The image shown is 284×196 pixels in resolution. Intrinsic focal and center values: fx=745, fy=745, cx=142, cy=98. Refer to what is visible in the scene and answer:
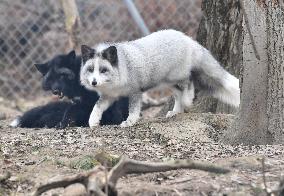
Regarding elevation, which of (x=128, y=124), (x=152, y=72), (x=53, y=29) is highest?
(x=53, y=29)

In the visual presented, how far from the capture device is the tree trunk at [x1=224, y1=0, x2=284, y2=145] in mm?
5711

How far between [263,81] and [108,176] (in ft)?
7.12

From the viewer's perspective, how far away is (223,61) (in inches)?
309

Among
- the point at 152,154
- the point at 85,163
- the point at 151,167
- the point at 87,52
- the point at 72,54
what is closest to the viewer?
the point at 151,167

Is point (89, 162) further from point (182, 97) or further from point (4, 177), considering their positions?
point (182, 97)

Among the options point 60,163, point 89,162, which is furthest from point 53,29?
point 89,162

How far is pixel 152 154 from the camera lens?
5582 mm

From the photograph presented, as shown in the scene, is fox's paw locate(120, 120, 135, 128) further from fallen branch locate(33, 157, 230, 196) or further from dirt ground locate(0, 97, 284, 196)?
fallen branch locate(33, 157, 230, 196)

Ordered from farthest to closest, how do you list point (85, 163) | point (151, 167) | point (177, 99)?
point (177, 99), point (85, 163), point (151, 167)

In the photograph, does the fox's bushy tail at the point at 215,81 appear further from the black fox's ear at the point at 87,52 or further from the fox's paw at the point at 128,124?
the black fox's ear at the point at 87,52

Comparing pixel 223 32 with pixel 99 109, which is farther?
pixel 223 32

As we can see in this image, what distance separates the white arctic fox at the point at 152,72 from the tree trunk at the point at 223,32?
226mm

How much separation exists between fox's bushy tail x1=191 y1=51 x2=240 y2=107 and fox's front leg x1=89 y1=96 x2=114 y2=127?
3.08 feet

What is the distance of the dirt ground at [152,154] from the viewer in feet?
15.0
